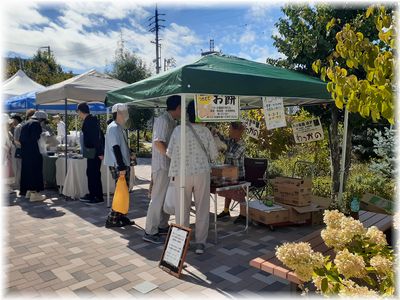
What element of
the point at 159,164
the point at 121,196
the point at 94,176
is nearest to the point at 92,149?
the point at 94,176

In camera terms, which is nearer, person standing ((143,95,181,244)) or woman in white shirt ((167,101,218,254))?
woman in white shirt ((167,101,218,254))

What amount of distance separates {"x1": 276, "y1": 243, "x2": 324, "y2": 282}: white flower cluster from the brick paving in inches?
50.4

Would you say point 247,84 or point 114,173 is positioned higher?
point 247,84

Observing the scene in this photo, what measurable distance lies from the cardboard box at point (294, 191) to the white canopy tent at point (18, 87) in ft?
30.0

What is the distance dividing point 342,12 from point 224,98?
3578 mm

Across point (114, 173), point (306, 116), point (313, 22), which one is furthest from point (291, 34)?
point (114, 173)

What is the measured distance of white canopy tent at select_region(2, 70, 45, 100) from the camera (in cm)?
1107

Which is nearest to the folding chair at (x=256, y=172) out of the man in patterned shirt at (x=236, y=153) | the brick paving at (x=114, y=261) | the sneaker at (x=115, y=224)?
the man in patterned shirt at (x=236, y=153)

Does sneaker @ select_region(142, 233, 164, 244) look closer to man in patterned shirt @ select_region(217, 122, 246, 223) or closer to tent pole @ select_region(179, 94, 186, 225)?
tent pole @ select_region(179, 94, 186, 225)

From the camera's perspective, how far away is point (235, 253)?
162 inches

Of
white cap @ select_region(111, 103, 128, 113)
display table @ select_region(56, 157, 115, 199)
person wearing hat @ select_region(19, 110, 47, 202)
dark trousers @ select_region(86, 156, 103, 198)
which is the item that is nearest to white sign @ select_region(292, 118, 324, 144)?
white cap @ select_region(111, 103, 128, 113)

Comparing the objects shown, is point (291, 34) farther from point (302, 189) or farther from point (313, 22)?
point (302, 189)

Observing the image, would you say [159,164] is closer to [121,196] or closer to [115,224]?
[121,196]

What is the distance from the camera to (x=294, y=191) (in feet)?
17.1
